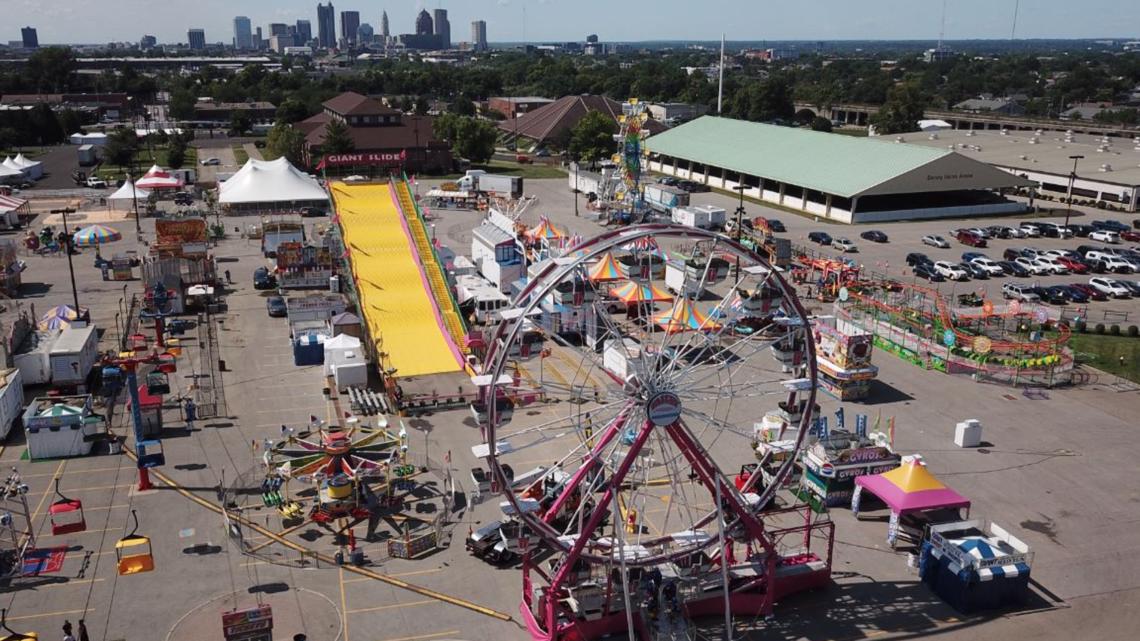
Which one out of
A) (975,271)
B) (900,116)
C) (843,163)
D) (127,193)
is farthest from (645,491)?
(900,116)

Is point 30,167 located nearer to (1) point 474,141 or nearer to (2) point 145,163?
(2) point 145,163

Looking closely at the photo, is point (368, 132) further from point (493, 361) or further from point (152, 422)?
point (493, 361)

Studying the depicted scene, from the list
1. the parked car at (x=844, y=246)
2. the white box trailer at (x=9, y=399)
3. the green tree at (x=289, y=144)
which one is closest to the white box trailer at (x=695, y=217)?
the parked car at (x=844, y=246)

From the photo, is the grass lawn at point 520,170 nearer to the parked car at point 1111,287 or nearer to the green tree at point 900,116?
the green tree at point 900,116

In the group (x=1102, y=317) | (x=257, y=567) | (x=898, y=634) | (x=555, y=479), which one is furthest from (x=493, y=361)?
(x=1102, y=317)

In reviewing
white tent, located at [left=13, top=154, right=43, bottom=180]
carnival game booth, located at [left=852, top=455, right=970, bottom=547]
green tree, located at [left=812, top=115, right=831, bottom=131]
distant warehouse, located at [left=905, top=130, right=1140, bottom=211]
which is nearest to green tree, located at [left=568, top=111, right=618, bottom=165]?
distant warehouse, located at [left=905, top=130, right=1140, bottom=211]

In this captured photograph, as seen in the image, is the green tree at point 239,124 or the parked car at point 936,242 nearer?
the parked car at point 936,242

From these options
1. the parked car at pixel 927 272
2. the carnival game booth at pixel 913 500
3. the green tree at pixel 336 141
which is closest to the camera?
the carnival game booth at pixel 913 500
